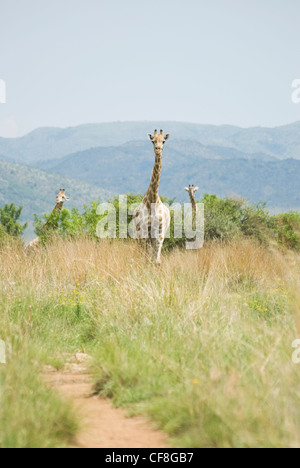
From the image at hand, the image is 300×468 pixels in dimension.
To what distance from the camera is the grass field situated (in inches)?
147

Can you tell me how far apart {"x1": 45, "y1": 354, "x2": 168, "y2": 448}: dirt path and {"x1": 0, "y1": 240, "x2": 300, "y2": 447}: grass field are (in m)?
0.09

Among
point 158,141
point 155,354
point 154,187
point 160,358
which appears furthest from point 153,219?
point 160,358

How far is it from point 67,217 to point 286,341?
10.9m

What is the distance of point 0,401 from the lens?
390cm

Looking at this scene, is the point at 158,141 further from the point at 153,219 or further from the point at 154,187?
the point at 153,219

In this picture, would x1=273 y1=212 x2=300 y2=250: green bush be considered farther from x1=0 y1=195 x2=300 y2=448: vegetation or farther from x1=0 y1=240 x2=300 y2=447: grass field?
x1=0 y1=240 x2=300 y2=447: grass field

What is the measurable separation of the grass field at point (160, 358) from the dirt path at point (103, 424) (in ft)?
0.30

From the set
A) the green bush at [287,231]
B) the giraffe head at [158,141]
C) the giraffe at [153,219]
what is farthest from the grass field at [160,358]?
the green bush at [287,231]

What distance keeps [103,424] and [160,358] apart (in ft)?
3.21

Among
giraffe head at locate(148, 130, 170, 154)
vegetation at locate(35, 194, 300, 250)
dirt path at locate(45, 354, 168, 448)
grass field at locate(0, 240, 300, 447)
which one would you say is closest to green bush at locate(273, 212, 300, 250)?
vegetation at locate(35, 194, 300, 250)

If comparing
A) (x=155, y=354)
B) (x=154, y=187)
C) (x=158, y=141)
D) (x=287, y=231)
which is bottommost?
(x=155, y=354)

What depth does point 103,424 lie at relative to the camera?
421cm

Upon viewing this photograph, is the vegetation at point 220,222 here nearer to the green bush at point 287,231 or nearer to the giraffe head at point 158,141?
the green bush at point 287,231
